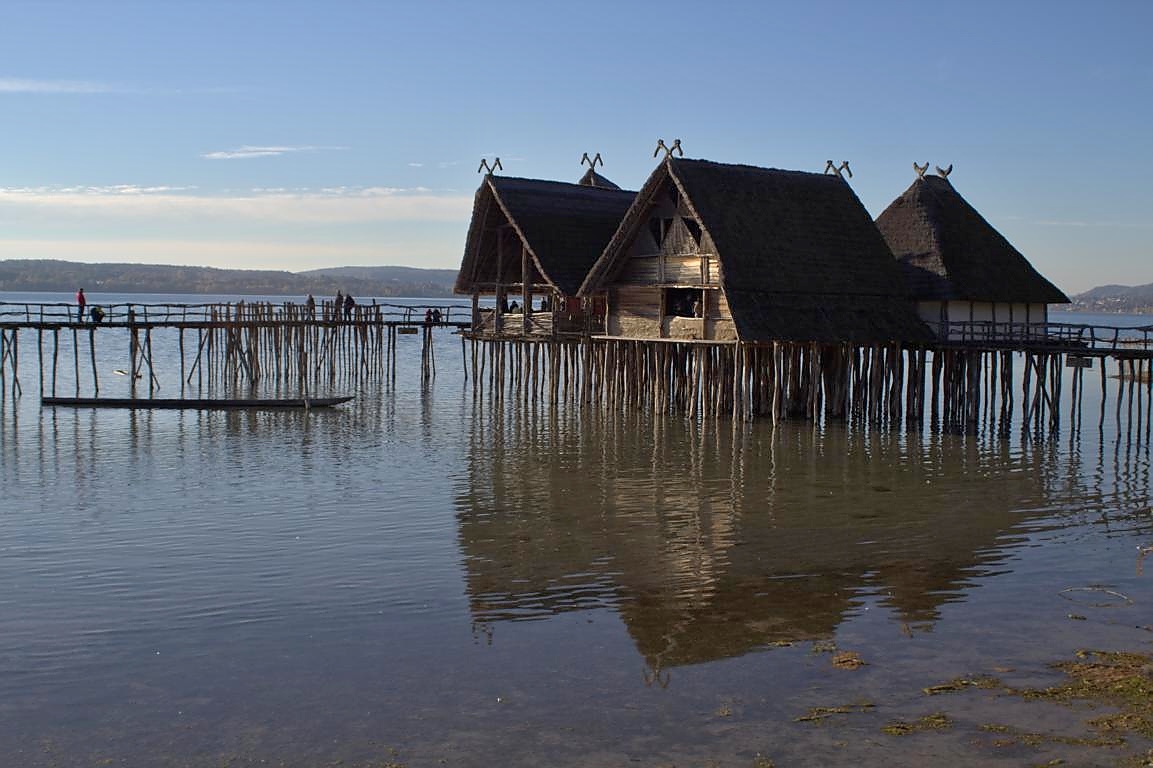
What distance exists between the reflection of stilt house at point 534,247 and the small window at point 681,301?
2336 millimetres

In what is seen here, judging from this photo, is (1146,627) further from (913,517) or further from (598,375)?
(598,375)

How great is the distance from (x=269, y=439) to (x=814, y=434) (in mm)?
10677

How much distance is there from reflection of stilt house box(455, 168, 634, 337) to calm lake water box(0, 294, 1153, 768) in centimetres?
814

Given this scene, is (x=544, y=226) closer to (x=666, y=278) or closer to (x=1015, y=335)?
(x=666, y=278)

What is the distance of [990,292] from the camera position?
28.6 m

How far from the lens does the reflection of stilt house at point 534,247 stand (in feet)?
99.9

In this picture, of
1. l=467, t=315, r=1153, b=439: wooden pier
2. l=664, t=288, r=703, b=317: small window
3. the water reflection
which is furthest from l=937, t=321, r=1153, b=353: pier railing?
l=664, t=288, r=703, b=317: small window

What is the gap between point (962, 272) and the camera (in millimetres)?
29016

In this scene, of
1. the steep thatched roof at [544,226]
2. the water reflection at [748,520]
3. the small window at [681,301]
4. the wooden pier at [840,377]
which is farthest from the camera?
the steep thatched roof at [544,226]

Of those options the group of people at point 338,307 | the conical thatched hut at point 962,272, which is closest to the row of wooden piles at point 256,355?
the group of people at point 338,307

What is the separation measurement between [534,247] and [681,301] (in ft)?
13.1

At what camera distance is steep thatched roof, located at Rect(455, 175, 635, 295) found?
1193 inches

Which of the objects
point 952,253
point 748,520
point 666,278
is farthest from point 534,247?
point 748,520

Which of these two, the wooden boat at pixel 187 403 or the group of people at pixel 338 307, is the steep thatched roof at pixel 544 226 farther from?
the wooden boat at pixel 187 403
